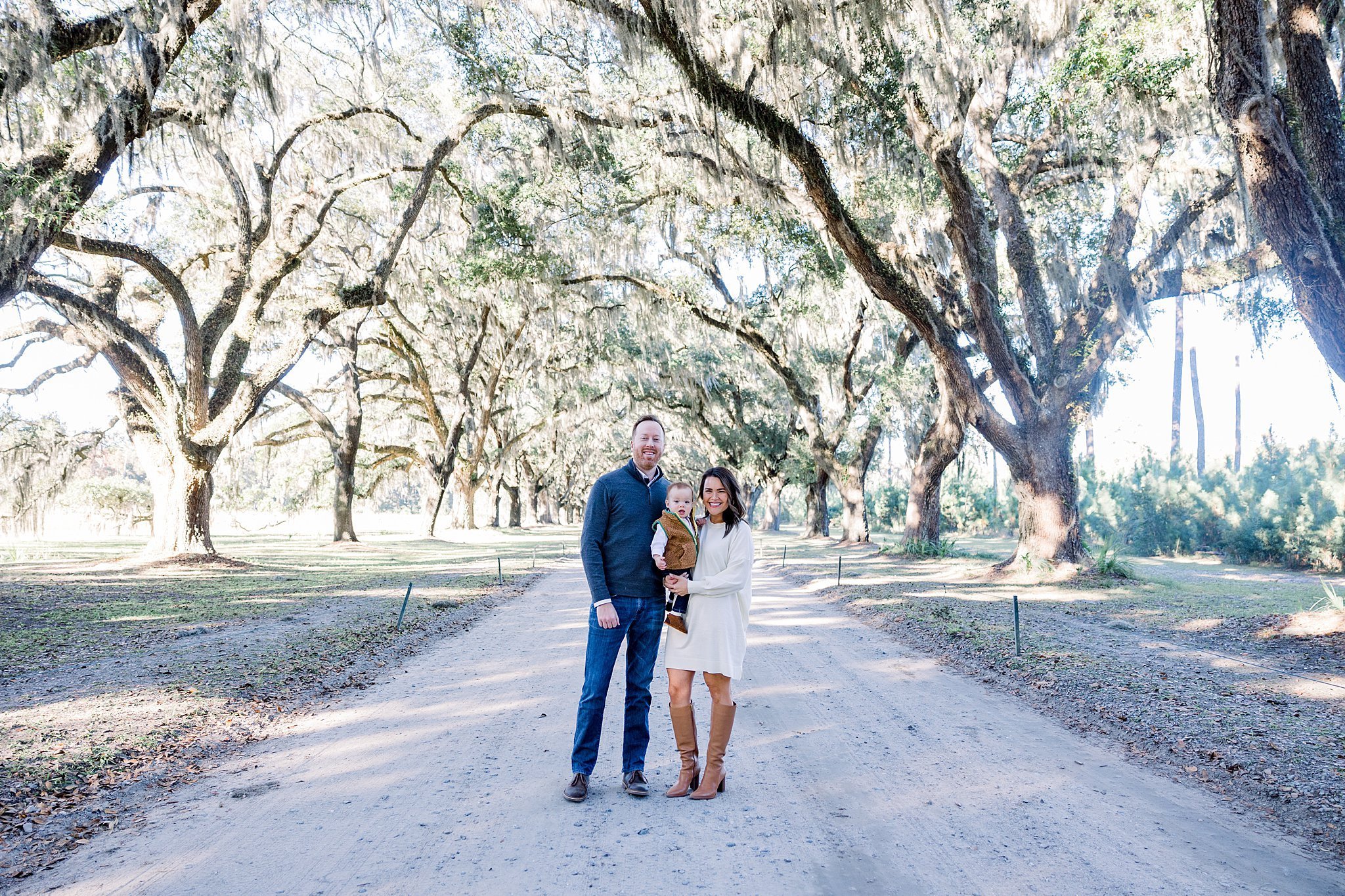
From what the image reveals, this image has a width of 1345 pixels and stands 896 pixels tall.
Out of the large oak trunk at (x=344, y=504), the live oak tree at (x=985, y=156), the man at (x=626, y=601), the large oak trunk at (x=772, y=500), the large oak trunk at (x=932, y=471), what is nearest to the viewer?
the man at (x=626, y=601)

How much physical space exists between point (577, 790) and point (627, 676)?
55cm

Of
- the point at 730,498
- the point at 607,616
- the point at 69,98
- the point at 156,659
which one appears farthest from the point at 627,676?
the point at 69,98

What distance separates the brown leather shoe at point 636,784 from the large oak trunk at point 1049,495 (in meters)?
10.7

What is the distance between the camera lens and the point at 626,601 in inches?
148

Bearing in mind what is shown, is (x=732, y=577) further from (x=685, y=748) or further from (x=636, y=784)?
(x=636, y=784)

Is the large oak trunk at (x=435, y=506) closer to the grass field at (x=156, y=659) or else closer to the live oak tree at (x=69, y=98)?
the grass field at (x=156, y=659)

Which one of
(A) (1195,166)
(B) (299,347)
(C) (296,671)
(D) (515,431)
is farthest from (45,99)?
(D) (515,431)

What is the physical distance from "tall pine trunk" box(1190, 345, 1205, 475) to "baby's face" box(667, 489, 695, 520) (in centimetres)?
3529

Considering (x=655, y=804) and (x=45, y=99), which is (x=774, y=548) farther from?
(x=655, y=804)

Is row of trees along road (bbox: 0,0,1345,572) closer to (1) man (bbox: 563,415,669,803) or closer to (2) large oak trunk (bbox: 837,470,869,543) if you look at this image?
(2) large oak trunk (bbox: 837,470,869,543)

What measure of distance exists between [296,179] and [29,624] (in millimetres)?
10514

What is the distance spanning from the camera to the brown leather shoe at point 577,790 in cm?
356

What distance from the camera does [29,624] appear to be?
26.8ft

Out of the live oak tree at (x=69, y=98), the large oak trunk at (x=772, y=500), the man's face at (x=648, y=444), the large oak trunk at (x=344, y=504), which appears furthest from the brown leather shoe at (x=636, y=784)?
the large oak trunk at (x=772, y=500)
